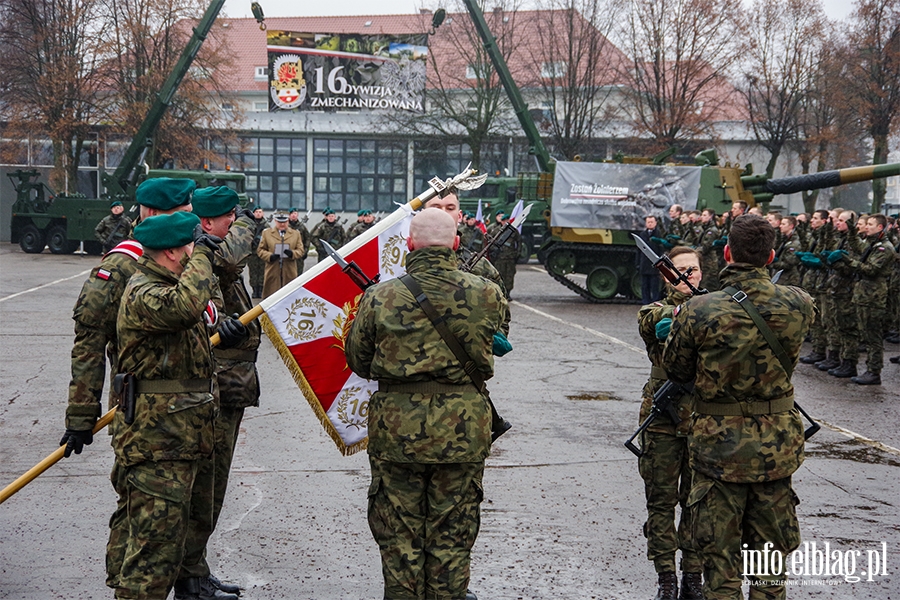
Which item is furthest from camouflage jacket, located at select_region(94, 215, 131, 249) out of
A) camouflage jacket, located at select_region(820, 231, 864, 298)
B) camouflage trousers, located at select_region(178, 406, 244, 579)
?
camouflage trousers, located at select_region(178, 406, 244, 579)

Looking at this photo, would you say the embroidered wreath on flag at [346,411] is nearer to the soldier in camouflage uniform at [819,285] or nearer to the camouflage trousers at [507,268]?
the soldier in camouflage uniform at [819,285]

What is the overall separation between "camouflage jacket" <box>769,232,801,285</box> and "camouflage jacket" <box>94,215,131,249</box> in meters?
12.5

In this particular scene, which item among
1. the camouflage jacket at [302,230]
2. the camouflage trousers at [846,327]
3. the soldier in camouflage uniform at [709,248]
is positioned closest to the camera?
the camouflage trousers at [846,327]

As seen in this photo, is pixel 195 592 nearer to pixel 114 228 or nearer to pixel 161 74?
pixel 114 228

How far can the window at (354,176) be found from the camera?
49.0 m

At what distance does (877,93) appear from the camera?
109 feet

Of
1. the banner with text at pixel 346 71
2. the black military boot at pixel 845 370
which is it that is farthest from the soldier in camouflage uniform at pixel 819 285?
the banner with text at pixel 346 71

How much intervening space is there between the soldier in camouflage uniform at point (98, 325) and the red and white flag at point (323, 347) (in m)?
0.73

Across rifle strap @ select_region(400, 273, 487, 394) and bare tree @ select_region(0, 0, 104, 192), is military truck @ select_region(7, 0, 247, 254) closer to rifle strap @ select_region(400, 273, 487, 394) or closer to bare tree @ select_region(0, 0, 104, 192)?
bare tree @ select_region(0, 0, 104, 192)

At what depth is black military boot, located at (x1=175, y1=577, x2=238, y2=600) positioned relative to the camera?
16.9 feet

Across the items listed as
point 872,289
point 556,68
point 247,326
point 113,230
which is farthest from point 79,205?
point 247,326

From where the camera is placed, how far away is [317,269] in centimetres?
549

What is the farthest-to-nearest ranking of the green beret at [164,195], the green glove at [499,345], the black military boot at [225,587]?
the black military boot at [225,587]
the green beret at [164,195]
the green glove at [499,345]

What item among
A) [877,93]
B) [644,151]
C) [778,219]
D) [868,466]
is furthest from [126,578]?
[644,151]
